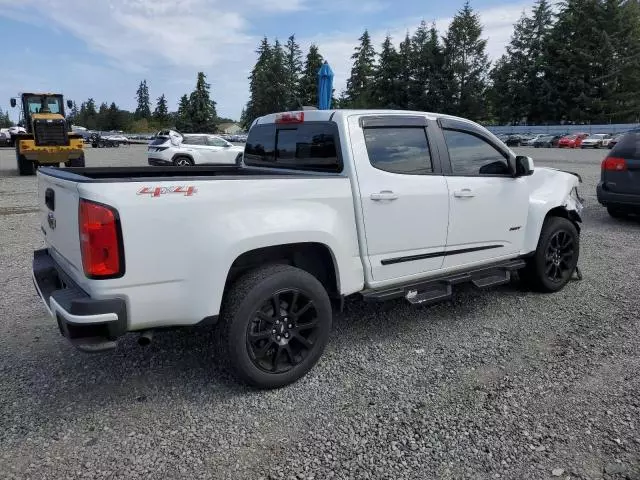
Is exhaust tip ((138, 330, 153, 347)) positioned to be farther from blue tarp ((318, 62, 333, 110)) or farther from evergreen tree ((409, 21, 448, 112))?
evergreen tree ((409, 21, 448, 112))

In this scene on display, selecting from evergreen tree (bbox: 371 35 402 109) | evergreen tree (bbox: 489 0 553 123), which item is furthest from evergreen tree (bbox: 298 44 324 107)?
evergreen tree (bbox: 489 0 553 123)

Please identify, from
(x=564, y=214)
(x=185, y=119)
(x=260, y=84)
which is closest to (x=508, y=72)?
(x=260, y=84)

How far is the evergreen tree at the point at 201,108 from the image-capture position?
87.7 m

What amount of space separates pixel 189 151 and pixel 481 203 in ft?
53.9

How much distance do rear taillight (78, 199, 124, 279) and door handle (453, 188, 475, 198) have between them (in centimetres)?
266

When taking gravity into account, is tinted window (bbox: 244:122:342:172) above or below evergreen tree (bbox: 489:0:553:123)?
below

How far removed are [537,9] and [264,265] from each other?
81.2m

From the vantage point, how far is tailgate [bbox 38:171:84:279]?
9.59 ft

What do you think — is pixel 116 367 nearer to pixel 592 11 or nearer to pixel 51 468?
pixel 51 468

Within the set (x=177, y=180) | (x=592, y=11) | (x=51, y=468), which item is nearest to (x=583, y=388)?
(x=177, y=180)

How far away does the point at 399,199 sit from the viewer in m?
3.83

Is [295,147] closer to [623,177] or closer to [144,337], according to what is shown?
[144,337]

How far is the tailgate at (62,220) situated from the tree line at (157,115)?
72.3 m

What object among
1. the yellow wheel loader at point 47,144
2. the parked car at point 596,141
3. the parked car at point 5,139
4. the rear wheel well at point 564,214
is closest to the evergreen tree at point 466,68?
the parked car at point 596,141
